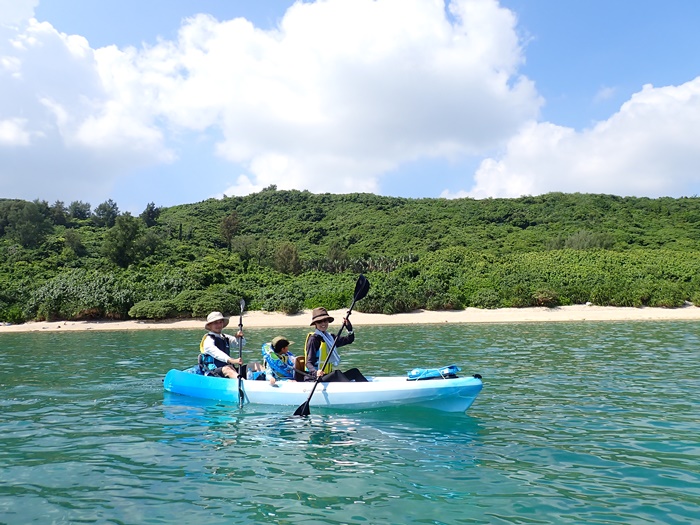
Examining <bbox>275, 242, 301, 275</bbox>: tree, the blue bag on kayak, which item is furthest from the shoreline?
the blue bag on kayak

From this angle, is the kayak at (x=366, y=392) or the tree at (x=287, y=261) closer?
the kayak at (x=366, y=392)

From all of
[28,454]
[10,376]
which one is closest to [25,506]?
[28,454]

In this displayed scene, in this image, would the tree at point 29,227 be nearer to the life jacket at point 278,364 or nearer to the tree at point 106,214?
the tree at point 106,214

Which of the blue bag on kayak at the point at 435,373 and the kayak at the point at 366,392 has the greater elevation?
the blue bag on kayak at the point at 435,373

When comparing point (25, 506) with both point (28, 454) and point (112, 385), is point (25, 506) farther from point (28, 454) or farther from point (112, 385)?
point (112, 385)

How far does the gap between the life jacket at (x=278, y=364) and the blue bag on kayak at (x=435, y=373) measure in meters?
2.53

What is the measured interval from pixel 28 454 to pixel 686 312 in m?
31.7

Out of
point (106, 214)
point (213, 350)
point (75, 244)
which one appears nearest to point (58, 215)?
point (106, 214)

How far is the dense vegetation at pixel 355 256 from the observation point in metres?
33.2

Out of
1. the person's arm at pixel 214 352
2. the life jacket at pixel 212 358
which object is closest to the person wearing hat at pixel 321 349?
the person's arm at pixel 214 352

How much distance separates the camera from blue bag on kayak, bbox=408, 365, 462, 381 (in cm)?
899

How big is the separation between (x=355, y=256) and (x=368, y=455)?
5341cm

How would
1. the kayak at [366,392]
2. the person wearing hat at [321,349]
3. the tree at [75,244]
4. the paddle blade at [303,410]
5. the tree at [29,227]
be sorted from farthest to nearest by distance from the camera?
the tree at [29,227]
the tree at [75,244]
the person wearing hat at [321,349]
the paddle blade at [303,410]
the kayak at [366,392]

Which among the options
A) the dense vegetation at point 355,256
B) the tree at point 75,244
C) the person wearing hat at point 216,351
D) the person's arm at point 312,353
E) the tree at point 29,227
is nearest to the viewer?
the person's arm at point 312,353
